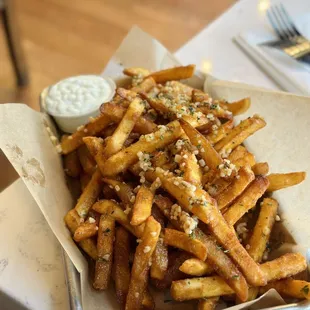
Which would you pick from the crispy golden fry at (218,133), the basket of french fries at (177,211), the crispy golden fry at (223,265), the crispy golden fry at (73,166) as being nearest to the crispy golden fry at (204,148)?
the basket of french fries at (177,211)

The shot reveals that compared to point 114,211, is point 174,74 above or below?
above

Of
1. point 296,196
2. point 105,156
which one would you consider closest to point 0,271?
point 105,156

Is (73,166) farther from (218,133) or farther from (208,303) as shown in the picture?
(208,303)

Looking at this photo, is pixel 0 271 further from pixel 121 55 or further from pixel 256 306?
pixel 121 55

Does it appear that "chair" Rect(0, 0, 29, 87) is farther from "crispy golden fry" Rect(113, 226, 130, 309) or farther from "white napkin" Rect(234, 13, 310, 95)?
"crispy golden fry" Rect(113, 226, 130, 309)

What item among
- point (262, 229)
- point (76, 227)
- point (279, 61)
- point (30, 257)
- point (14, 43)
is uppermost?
point (279, 61)

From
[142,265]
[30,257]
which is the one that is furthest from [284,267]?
[30,257]
